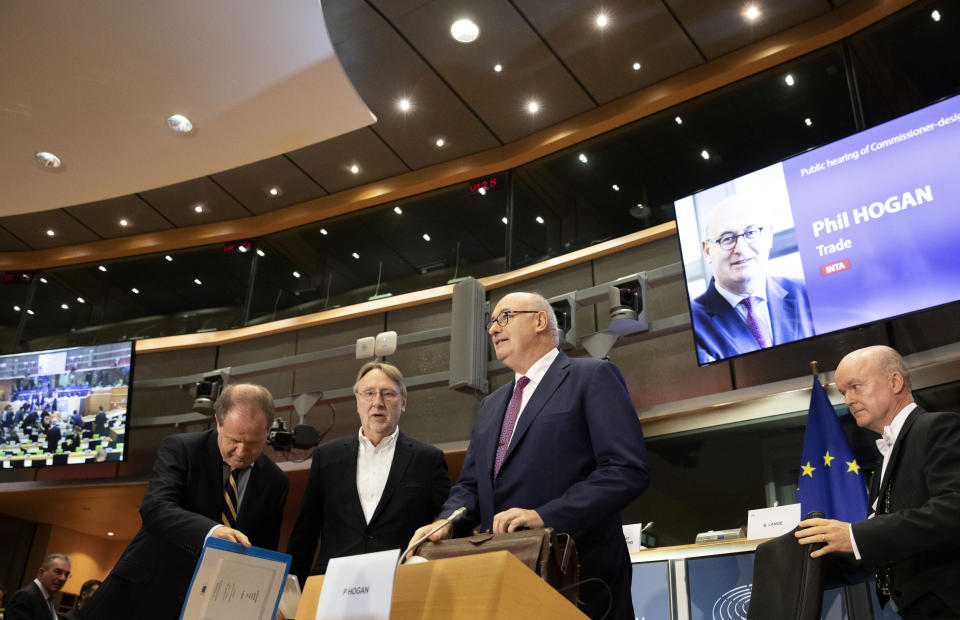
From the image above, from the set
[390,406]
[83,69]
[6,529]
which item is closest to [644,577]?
[390,406]

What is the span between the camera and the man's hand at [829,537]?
2141 mm

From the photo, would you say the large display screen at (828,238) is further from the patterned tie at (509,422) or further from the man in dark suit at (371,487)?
the patterned tie at (509,422)

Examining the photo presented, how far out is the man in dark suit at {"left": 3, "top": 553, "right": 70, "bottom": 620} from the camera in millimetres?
6051

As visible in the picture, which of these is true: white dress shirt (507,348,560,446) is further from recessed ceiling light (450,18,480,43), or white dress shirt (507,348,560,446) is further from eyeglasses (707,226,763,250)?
recessed ceiling light (450,18,480,43)

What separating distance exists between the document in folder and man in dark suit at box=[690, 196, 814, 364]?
11.6 ft

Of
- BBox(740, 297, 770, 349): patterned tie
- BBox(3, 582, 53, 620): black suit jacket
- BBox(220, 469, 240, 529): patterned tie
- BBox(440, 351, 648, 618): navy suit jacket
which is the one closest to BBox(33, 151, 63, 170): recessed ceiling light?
BBox(3, 582, 53, 620): black suit jacket

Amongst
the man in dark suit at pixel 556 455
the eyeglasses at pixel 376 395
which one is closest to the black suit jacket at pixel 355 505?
the eyeglasses at pixel 376 395

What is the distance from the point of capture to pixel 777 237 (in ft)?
16.2

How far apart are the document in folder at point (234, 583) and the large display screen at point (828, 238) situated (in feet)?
11.6

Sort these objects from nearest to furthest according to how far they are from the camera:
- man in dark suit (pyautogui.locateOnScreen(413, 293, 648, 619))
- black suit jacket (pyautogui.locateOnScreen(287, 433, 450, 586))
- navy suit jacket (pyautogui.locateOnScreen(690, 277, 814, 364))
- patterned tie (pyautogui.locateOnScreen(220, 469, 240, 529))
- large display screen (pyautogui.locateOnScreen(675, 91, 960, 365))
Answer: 1. man in dark suit (pyautogui.locateOnScreen(413, 293, 648, 619))
2. patterned tie (pyautogui.locateOnScreen(220, 469, 240, 529))
3. black suit jacket (pyautogui.locateOnScreen(287, 433, 450, 586))
4. large display screen (pyautogui.locateOnScreen(675, 91, 960, 365))
5. navy suit jacket (pyautogui.locateOnScreen(690, 277, 814, 364))

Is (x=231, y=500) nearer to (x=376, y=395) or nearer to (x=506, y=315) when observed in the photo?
(x=376, y=395)

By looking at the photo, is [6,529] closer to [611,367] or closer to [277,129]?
[277,129]

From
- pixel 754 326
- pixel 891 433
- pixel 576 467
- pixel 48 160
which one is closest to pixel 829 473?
pixel 754 326

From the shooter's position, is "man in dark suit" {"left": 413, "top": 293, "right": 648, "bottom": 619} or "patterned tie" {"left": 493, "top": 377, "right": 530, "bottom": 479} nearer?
"man in dark suit" {"left": 413, "top": 293, "right": 648, "bottom": 619}
